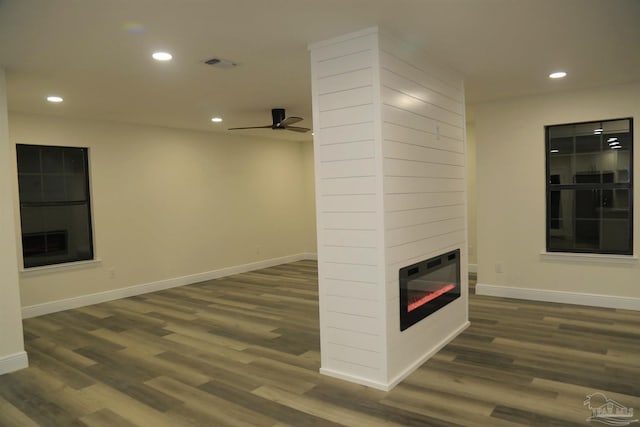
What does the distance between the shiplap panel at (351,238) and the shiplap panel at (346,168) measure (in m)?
0.42

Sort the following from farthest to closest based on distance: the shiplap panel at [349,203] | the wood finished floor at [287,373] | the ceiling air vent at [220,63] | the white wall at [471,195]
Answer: the white wall at [471,195]
the ceiling air vent at [220,63]
the shiplap panel at [349,203]
the wood finished floor at [287,373]

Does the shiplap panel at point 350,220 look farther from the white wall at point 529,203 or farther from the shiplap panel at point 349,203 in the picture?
the white wall at point 529,203

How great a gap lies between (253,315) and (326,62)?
10.6 ft

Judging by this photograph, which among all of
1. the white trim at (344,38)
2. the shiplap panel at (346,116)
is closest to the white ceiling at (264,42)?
the white trim at (344,38)

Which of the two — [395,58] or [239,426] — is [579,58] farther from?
[239,426]

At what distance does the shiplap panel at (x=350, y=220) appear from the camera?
3170mm

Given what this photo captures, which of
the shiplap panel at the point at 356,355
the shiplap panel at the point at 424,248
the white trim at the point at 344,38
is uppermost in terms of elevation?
the white trim at the point at 344,38

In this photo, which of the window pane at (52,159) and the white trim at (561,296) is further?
the window pane at (52,159)

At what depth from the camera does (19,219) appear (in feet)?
18.2

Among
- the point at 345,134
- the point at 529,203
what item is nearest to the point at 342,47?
the point at 345,134

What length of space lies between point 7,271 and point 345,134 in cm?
306

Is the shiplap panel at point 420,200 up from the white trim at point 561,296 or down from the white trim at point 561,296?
up

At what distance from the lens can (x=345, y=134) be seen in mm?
3236

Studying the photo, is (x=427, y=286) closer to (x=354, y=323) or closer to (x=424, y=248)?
(x=424, y=248)
